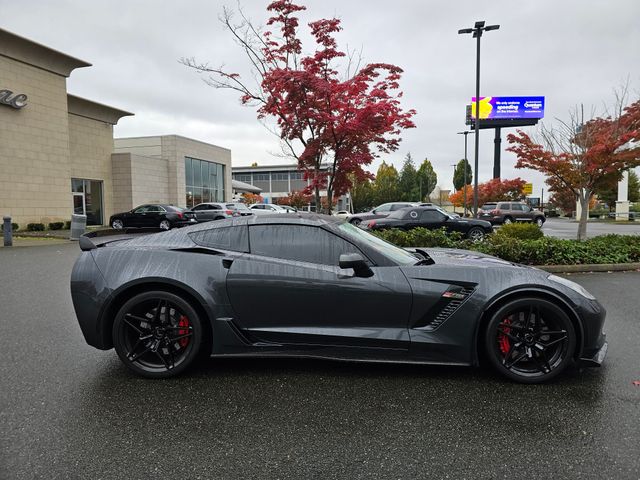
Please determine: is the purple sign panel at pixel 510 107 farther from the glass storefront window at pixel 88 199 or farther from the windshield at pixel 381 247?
the windshield at pixel 381 247

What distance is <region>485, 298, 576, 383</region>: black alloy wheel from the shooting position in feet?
10.8

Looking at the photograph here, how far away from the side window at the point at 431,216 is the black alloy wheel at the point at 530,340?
37.5 ft

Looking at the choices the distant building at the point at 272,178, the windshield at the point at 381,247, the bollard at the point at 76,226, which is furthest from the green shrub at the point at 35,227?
the distant building at the point at 272,178

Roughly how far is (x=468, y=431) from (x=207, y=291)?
6.85 ft

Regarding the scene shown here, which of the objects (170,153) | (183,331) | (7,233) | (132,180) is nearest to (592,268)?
(183,331)

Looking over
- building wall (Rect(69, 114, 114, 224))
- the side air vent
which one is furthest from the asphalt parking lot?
building wall (Rect(69, 114, 114, 224))

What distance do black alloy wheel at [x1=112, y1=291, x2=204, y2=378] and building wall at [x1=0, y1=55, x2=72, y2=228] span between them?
70.6 ft

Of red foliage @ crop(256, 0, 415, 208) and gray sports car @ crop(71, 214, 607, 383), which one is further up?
red foliage @ crop(256, 0, 415, 208)

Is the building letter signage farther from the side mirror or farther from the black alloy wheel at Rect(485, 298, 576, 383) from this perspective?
the black alloy wheel at Rect(485, 298, 576, 383)

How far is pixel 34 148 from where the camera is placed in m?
21.5

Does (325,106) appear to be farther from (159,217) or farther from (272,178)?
(272,178)

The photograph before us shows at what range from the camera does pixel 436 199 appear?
93.6 metres

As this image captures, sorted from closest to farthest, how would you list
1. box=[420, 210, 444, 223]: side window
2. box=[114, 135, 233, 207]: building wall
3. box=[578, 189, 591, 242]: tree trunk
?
box=[578, 189, 591, 242]: tree trunk → box=[420, 210, 444, 223]: side window → box=[114, 135, 233, 207]: building wall

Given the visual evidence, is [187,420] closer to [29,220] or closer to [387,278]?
[387,278]
